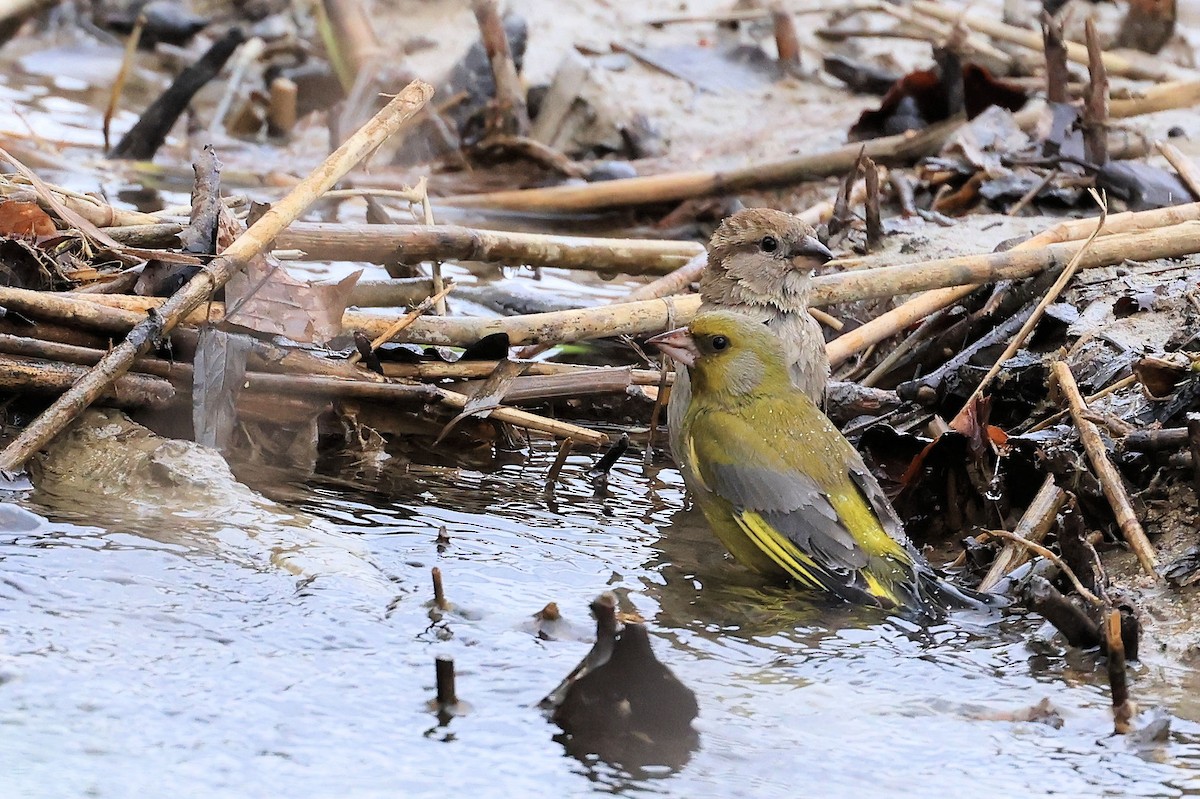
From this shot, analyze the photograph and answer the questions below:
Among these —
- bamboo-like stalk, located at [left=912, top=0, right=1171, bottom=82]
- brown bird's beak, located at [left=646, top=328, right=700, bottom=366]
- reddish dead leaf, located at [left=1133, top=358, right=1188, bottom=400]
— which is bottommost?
brown bird's beak, located at [left=646, top=328, right=700, bottom=366]

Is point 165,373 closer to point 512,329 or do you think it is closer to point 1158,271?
point 512,329

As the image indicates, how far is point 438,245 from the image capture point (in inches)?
171

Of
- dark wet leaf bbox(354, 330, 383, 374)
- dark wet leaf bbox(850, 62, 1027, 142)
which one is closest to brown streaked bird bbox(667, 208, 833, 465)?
dark wet leaf bbox(354, 330, 383, 374)

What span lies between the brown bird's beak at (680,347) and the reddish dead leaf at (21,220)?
5.97 feet

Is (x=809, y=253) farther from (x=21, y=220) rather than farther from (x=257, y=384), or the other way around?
(x=21, y=220)

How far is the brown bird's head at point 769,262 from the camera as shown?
459cm

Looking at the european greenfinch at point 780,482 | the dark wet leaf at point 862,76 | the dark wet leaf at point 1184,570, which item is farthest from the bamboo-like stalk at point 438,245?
the dark wet leaf at point 862,76

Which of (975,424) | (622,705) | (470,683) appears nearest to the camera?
(622,705)

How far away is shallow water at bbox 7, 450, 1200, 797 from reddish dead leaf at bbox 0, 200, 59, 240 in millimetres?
1017

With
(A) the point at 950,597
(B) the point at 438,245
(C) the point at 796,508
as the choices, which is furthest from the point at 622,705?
(B) the point at 438,245

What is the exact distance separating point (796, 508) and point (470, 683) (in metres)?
1.18

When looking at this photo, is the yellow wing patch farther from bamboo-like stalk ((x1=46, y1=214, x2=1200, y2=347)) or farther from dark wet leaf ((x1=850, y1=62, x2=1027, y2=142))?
dark wet leaf ((x1=850, y1=62, x2=1027, y2=142))

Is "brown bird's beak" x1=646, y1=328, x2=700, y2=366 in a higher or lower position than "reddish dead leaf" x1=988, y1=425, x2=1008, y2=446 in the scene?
higher

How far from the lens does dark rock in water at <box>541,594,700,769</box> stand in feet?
8.43
